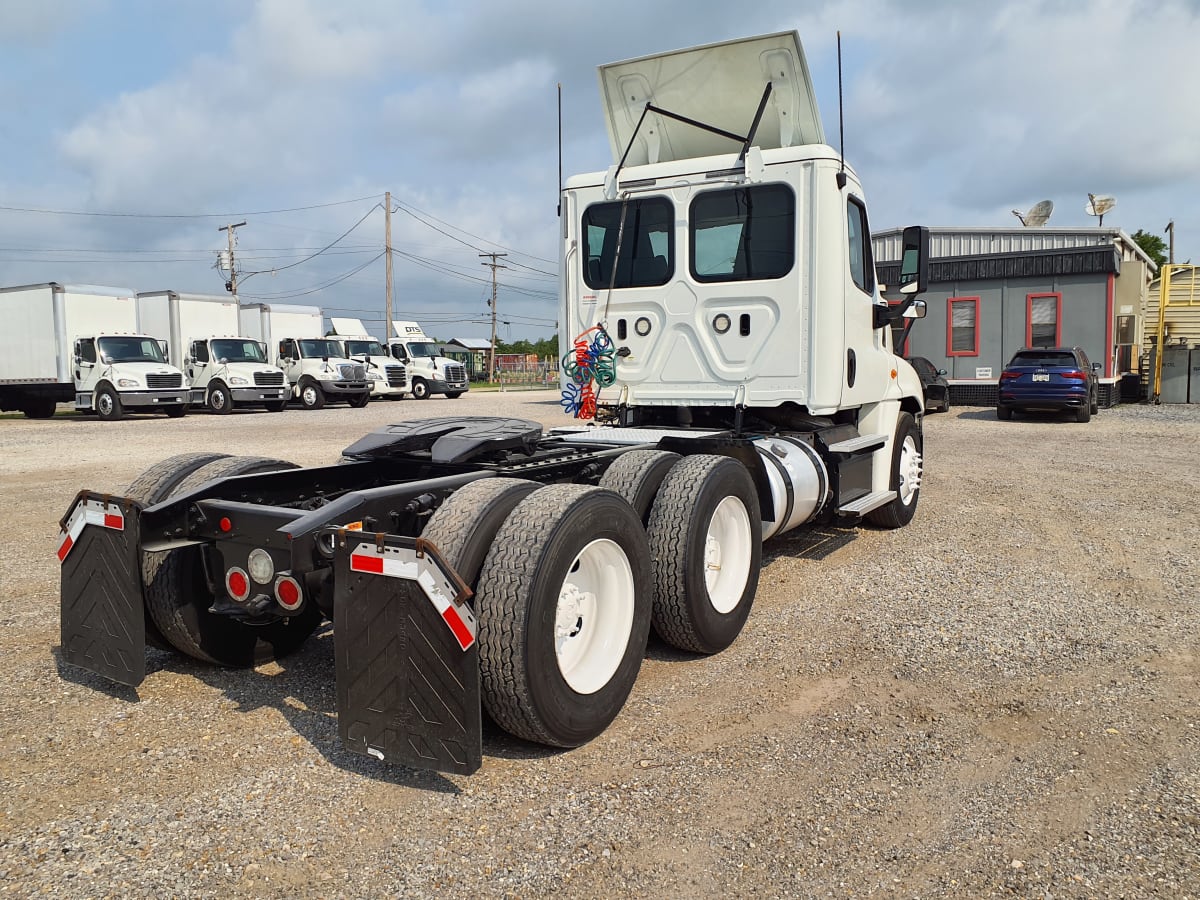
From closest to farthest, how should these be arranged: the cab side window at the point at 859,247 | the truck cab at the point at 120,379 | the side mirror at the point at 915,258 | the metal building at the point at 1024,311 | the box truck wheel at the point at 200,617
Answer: the box truck wheel at the point at 200,617
the cab side window at the point at 859,247
the side mirror at the point at 915,258
the metal building at the point at 1024,311
the truck cab at the point at 120,379

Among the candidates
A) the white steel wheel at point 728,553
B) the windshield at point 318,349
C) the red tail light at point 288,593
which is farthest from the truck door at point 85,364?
the red tail light at point 288,593

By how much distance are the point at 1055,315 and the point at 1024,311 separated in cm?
76

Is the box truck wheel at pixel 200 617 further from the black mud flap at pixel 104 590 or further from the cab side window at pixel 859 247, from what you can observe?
the cab side window at pixel 859 247

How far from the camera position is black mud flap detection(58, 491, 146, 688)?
12.4 feet

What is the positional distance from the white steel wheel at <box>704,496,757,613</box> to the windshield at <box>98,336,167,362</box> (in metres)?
23.7

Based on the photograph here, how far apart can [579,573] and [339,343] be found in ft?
94.1

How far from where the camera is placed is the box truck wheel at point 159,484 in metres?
4.34

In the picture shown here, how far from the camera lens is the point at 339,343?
3091 centimetres

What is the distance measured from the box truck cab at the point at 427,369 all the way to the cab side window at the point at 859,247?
93.1 feet

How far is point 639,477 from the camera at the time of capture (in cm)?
475

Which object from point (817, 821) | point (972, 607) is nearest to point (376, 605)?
point (817, 821)

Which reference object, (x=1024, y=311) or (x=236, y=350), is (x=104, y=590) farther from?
(x=236, y=350)

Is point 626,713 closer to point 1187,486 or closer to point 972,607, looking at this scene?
point 972,607

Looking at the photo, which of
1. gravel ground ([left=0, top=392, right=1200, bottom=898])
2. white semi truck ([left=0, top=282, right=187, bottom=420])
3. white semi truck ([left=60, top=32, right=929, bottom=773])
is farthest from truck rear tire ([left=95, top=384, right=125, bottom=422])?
white semi truck ([left=60, top=32, right=929, bottom=773])
